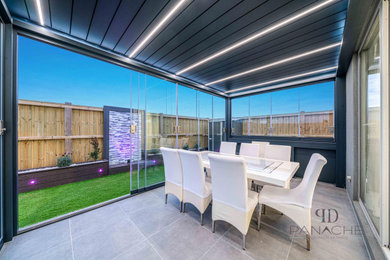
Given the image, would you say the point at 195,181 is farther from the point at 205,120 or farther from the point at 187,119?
the point at 205,120

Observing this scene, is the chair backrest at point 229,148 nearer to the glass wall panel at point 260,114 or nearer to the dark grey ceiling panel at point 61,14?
the glass wall panel at point 260,114

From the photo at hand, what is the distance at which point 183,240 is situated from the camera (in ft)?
4.99

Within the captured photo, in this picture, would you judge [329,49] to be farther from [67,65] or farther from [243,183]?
[67,65]

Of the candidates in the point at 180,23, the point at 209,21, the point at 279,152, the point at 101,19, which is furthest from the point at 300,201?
the point at 101,19

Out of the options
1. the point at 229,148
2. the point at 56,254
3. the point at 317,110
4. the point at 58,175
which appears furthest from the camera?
the point at 317,110

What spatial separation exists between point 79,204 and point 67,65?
316cm

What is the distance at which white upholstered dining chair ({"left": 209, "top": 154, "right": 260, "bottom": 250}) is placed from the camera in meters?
Answer: 1.37

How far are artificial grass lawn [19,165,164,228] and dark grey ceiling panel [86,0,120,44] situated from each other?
→ 2.33m

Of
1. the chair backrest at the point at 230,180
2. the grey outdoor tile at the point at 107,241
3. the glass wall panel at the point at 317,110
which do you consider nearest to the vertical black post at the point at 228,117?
the glass wall panel at the point at 317,110

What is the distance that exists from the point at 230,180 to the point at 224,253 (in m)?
0.70

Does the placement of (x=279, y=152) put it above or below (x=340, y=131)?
below

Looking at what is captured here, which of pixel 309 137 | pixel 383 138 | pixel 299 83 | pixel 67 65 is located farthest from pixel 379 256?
pixel 67 65

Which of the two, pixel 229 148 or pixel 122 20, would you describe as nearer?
pixel 122 20

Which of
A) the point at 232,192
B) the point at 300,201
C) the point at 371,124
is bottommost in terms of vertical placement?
the point at 300,201
